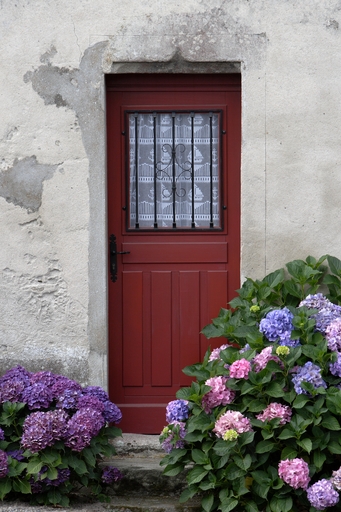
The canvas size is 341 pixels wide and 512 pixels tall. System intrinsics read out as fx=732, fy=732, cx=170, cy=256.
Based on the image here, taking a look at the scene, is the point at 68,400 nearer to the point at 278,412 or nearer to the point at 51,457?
the point at 51,457

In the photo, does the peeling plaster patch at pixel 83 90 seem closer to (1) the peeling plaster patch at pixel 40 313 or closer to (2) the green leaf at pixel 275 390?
(1) the peeling plaster patch at pixel 40 313

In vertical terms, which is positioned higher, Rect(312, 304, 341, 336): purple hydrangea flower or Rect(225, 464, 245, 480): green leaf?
Rect(312, 304, 341, 336): purple hydrangea flower

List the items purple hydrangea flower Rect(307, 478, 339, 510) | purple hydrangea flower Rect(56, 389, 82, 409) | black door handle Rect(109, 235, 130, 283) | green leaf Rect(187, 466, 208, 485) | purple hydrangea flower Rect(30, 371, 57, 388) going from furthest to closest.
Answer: black door handle Rect(109, 235, 130, 283), purple hydrangea flower Rect(30, 371, 57, 388), purple hydrangea flower Rect(56, 389, 82, 409), green leaf Rect(187, 466, 208, 485), purple hydrangea flower Rect(307, 478, 339, 510)

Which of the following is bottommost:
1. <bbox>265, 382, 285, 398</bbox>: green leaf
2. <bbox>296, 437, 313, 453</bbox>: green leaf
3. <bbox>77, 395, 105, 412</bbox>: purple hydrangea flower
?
<bbox>296, 437, 313, 453</bbox>: green leaf

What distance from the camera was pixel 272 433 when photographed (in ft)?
12.2

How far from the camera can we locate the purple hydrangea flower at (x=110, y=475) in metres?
4.12

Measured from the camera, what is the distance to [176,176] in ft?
15.9

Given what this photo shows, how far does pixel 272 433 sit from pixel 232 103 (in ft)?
7.17


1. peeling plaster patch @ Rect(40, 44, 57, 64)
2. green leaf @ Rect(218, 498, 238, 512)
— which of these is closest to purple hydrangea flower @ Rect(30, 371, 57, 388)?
green leaf @ Rect(218, 498, 238, 512)

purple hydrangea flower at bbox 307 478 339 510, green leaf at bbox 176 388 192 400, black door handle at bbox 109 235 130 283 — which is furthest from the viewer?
black door handle at bbox 109 235 130 283

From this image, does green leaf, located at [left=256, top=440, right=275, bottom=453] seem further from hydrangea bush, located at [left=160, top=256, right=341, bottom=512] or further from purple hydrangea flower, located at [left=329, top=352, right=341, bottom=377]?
purple hydrangea flower, located at [left=329, top=352, right=341, bottom=377]

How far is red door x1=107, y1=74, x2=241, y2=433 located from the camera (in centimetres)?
479

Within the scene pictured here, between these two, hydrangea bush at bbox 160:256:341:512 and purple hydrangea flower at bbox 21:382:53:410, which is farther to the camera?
purple hydrangea flower at bbox 21:382:53:410

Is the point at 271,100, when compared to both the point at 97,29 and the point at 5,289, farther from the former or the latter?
the point at 5,289
